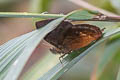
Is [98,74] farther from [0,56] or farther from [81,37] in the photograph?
[0,56]

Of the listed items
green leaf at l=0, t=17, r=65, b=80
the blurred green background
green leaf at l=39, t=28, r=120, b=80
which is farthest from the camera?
the blurred green background

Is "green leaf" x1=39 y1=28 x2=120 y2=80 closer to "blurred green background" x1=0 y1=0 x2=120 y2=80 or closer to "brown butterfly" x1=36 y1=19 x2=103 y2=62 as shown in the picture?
"brown butterfly" x1=36 y1=19 x2=103 y2=62

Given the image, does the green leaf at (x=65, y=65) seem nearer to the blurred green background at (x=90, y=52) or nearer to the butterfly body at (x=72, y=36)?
the butterfly body at (x=72, y=36)

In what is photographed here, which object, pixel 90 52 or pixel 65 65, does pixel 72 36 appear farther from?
pixel 90 52

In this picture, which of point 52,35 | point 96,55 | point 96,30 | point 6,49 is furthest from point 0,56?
point 96,55

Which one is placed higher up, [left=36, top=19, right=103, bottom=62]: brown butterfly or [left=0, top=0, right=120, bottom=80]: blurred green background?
[left=36, top=19, right=103, bottom=62]: brown butterfly

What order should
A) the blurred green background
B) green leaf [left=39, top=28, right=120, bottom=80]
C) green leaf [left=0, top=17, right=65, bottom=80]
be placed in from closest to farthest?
green leaf [left=0, top=17, right=65, bottom=80] → green leaf [left=39, top=28, right=120, bottom=80] → the blurred green background

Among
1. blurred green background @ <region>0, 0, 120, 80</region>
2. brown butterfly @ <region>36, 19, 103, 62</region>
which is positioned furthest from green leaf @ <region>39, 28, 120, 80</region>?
blurred green background @ <region>0, 0, 120, 80</region>

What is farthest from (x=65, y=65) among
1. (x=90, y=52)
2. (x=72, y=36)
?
(x=90, y=52)
